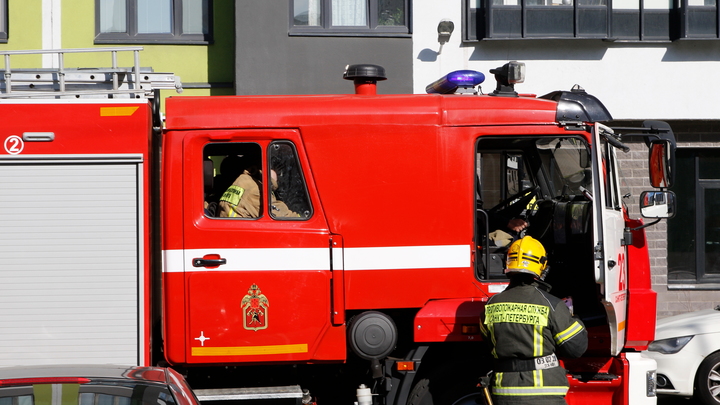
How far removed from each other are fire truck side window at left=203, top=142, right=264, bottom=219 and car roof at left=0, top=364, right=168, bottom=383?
5.85 feet

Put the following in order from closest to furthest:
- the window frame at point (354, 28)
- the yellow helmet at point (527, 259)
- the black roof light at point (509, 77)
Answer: the yellow helmet at point (527, 259)
the black roof light at point (509, 77)
the window frame at point (354, 28)

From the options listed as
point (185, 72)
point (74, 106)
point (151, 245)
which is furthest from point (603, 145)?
point (185, 72)

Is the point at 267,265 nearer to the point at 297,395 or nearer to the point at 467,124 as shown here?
the point at 297,395

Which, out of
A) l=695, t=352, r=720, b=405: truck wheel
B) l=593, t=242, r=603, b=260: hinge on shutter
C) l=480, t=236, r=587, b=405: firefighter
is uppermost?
l=593, t=242, r=603, b=260: hinge on shutter

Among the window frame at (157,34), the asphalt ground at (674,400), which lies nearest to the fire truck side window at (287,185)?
the asphalt ground at (674,400)

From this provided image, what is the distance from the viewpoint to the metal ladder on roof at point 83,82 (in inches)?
219

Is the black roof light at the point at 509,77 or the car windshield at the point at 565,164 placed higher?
the black roof light at the point at 509,77

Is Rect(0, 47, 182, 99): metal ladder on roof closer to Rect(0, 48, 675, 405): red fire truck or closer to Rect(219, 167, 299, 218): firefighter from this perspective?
Rect(0, 48, 675, 405): red fire truck

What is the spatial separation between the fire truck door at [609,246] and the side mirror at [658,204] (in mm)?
236

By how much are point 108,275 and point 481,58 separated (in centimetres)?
814

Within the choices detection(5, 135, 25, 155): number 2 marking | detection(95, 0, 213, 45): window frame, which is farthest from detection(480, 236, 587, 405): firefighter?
detection(95, 0, 213, 45): window frame

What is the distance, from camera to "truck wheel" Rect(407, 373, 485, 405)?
563cm

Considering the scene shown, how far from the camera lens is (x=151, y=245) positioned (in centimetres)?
556

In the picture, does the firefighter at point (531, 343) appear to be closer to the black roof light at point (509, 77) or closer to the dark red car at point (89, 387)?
the black roof light at point (509, 77)
